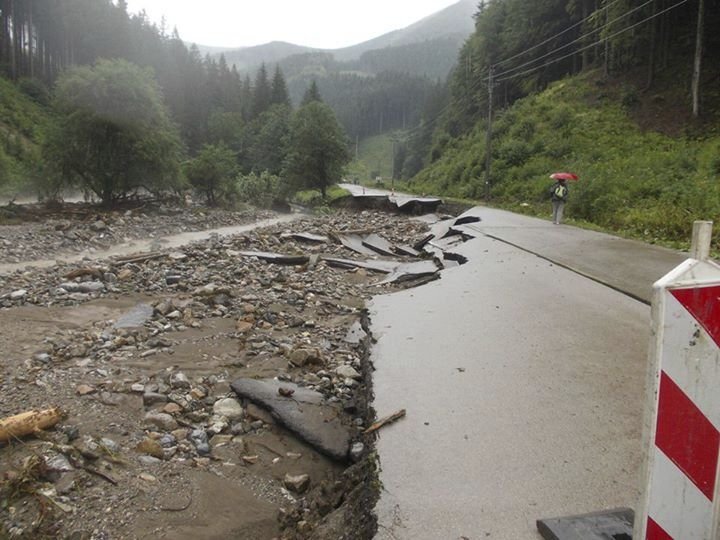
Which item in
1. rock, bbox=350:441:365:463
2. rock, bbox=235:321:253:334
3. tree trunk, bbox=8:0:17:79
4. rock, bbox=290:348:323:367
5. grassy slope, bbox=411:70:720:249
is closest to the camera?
rock, bbox=350:441:365:463

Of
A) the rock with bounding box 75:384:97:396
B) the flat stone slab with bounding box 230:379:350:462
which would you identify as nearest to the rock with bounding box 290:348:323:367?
the flat stone slab with bounding box 230:379:350:462

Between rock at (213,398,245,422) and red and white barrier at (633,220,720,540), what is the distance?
3.37 meters

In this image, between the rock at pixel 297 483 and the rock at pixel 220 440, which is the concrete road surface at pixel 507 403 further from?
the rock at pixel 220 440

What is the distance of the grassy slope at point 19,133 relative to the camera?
78.5ft

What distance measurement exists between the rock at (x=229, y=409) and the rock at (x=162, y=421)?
0.38 metres

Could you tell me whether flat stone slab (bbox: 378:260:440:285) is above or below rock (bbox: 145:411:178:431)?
above

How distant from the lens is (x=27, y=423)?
3713mm

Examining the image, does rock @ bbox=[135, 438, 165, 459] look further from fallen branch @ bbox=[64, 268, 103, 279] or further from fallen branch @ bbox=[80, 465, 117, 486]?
fallen branch @ bbox=[64, 268, 103, 279]

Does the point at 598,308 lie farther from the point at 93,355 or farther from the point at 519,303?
the point at 93,355

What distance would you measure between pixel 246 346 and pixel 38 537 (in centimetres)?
330

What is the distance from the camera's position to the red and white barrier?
1566 millimetres

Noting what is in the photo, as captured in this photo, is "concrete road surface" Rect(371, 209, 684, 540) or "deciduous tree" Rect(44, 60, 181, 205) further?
"deciduous tree" Rect(44, 60, 181, 205)

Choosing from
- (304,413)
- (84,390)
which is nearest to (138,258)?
(84,390)

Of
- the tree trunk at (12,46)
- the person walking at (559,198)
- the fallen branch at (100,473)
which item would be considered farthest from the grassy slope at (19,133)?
the fallen branch at (100,473)
